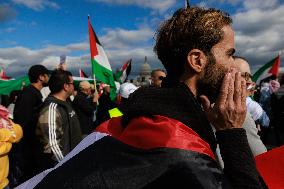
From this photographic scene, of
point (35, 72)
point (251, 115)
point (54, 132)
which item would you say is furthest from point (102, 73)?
point (251, 115)

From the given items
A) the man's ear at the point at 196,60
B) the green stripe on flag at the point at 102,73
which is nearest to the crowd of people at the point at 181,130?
the man's ear at the point at 196,60

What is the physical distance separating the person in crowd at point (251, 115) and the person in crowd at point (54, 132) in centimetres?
207

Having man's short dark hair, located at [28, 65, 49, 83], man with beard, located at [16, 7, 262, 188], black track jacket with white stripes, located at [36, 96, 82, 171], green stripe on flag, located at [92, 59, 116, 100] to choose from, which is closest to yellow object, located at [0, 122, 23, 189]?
black track jacket with white stripes, located at [36, 96, 82, 171]

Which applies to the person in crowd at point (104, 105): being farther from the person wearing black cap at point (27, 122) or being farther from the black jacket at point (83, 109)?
the person wearing black cap at point (27, 122)

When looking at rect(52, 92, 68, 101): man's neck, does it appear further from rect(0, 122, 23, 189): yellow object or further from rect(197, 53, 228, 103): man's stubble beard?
rect(197, 53, 228, 103): man's stubble beard

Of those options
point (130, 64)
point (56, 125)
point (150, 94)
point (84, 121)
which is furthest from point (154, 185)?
point (130, 64)

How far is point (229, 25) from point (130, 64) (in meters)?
11.1

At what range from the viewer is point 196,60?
6.23 ft

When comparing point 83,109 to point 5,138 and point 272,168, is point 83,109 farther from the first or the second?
point 272,168

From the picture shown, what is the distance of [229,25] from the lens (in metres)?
1.99

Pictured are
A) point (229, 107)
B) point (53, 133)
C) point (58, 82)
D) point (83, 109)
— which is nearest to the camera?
point (229, 107)

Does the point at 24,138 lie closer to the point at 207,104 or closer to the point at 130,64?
the point at 207,104

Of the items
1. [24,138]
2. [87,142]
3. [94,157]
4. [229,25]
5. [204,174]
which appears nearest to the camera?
[204,174]

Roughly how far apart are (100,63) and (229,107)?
7887mm
